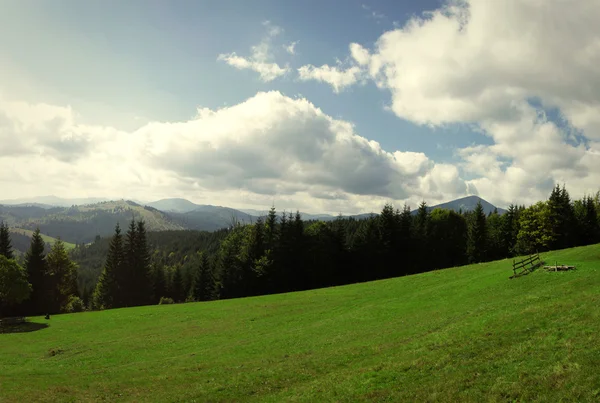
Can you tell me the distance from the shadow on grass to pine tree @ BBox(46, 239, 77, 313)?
31266mm

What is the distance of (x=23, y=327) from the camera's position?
178 ft

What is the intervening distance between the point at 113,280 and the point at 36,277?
54.0ft

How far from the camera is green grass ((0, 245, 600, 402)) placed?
17.3 meters

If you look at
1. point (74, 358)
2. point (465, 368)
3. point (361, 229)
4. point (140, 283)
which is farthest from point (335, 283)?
point (465, 368)

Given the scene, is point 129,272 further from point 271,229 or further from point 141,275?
point 271,229

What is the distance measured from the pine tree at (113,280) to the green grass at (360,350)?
131 ft

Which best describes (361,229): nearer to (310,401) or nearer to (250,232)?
(250,232)

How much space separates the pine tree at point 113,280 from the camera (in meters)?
88.6

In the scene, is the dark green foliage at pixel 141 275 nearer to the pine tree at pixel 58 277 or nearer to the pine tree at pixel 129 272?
the pine tree at pixel 129 272

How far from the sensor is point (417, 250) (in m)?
100

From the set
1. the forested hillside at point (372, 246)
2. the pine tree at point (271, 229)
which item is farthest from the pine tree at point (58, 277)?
the pine tree at point (271, 229)

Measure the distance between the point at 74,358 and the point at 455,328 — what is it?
117 feet

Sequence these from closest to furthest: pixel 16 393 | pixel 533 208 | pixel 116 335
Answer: pixel 16 393 < pixel 116 335 < pixel 533 208

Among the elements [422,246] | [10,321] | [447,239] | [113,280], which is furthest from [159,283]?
[447,239]
